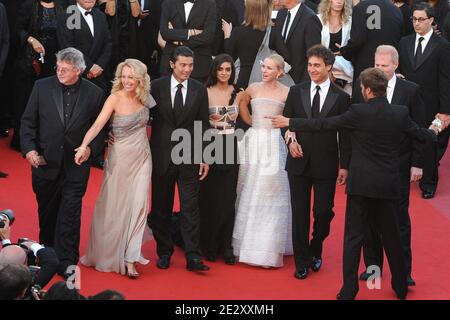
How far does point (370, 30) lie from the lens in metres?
10.3

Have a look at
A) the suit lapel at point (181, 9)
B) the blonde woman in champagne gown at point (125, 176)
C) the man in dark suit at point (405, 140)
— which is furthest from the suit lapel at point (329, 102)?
the suit lapel at point (181, 9)

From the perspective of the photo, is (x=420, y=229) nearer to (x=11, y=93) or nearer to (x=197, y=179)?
(x=197, y=179)

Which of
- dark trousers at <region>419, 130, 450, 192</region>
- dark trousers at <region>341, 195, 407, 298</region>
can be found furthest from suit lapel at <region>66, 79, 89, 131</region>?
dark trousers at <region>419, 130, 450, 192</region>

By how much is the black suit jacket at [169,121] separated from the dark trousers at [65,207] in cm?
61

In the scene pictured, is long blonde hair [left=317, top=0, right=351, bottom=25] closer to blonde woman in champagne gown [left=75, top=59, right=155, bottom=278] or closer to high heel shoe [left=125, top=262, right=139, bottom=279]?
blonde woman in champagne gown [left=75, top=59, right=155, bottom=278]

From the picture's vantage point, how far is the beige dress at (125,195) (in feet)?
26.3

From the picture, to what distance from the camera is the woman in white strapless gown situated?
8.34m

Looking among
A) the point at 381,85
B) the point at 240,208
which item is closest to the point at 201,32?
the point at 240,208

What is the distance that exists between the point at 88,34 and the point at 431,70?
10.9 ft

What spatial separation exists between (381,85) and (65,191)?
2.52 m

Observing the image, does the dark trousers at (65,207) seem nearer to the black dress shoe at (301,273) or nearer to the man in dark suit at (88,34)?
the black dress shoe at (301,273)

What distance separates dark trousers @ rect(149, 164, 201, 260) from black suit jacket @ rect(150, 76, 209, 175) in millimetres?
63

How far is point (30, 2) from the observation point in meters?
10.5

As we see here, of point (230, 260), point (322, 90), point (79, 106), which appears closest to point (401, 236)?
point (322, 90)
